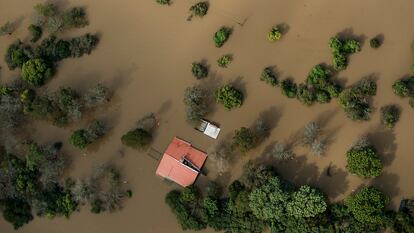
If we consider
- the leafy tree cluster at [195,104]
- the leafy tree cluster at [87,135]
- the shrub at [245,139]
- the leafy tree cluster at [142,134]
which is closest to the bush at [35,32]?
the leafy tree cluster at [87,135]

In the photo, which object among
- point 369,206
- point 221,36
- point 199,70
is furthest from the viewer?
point 221,36

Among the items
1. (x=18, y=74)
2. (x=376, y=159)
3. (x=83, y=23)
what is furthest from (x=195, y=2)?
(x=376, y=159)

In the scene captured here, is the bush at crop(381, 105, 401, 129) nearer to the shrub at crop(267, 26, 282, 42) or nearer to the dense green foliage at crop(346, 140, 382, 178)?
the dense green foliage at crop(346, 140, 382, 178)

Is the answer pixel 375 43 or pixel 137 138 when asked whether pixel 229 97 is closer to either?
pixel 137 138

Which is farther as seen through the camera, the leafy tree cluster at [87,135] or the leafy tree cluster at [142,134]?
the leafy tree cluster at [87,135]

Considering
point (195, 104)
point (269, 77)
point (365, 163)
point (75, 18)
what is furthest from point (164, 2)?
point (365, 163)

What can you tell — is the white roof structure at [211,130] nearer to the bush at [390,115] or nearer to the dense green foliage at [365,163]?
the dense green foliage at [365,163]
